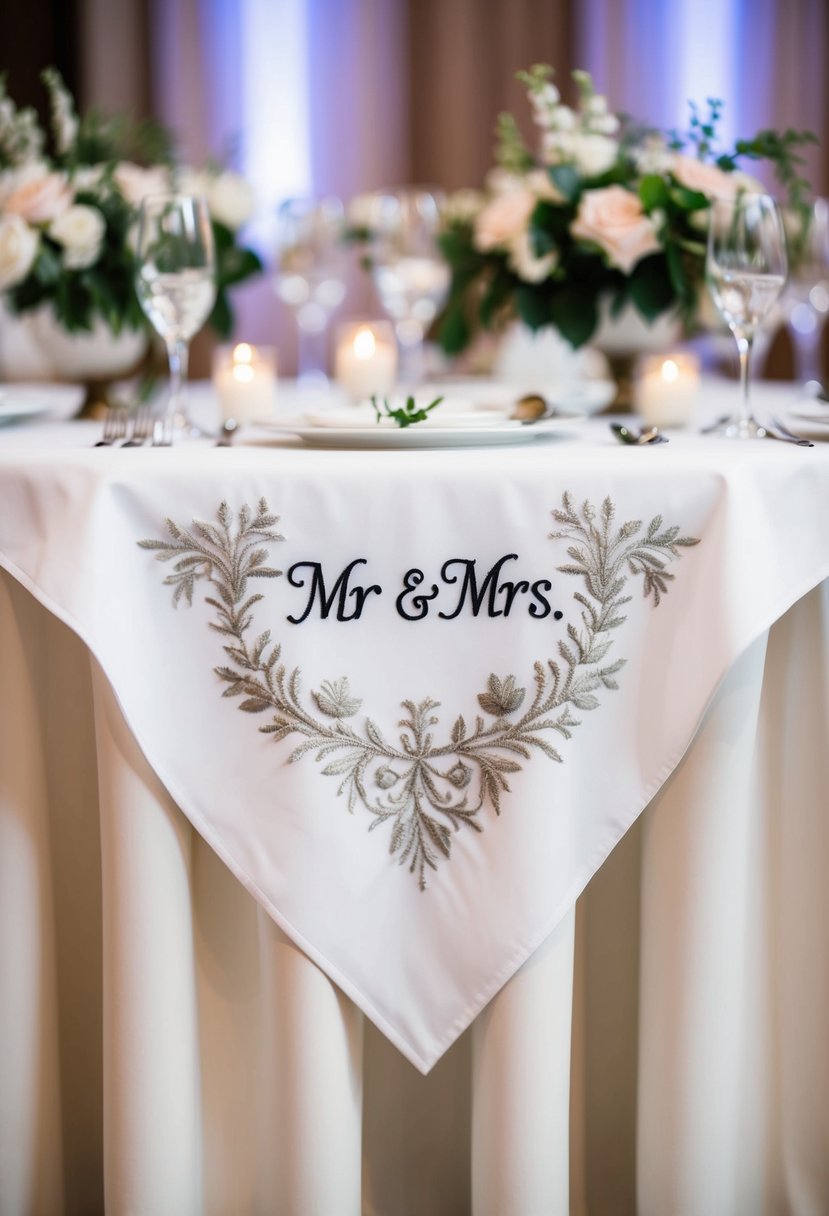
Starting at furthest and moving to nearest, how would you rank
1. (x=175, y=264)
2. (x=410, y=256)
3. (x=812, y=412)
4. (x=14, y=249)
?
(x=410, y=256) → (x=14, y=249) → (x=812, y=412) → (x=175, y=264)

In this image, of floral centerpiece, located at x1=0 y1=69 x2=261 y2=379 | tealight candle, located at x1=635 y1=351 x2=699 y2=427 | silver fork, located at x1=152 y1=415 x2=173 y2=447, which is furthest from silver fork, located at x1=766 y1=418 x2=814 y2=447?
floral centerpiece, located at x1=0 y1=69 x2=261 y2=379

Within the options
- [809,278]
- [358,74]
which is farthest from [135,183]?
[358,74]

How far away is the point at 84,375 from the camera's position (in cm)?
157

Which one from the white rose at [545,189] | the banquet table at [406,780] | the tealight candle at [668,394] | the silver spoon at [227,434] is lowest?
the banquet table at [406,780]

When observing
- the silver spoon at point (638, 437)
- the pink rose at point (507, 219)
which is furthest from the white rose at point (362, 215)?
the silver spoon at point (638, 437)

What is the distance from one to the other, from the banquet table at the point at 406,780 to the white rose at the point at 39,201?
22.4 inches

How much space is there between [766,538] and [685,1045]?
0.43 meters

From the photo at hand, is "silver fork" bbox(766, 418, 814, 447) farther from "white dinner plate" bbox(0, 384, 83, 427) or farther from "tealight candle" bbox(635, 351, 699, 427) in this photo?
"white dinner plate" bbox(0, 384, 83, 427)

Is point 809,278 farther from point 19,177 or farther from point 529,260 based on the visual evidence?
point 19,177

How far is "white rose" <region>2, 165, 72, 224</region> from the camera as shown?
4.69 ft

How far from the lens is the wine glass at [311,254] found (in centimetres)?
211

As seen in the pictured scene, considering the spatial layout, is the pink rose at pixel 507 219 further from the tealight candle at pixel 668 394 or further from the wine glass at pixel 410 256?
the wine glass at pixel 410 256

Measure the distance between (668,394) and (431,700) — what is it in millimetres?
569

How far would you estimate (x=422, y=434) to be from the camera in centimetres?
99
